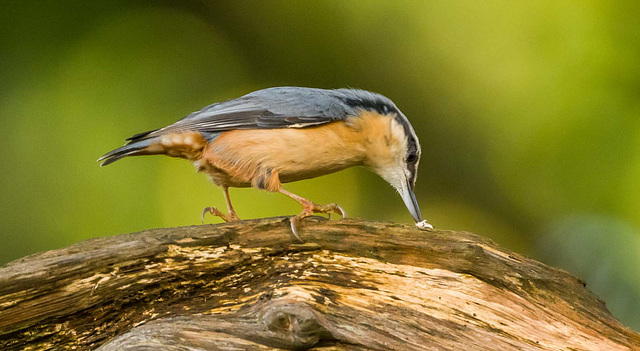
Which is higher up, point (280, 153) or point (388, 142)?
point (388, 142)

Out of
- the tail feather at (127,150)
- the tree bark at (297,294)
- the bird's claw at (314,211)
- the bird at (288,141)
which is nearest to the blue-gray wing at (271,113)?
the bird at (288,141)

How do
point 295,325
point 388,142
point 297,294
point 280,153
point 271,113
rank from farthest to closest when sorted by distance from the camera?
1. point 388,142
2. point 271,113
3. point 280,153
4. point 297,294
5. point 295,325

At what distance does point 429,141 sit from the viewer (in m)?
3.59

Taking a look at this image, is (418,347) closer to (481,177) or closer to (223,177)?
(223,177)

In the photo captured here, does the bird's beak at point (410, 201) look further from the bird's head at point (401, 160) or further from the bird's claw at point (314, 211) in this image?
the bird's claw at point (314, 211)

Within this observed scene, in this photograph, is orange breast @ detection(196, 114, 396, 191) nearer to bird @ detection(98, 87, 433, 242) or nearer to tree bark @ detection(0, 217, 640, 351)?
bird @ detection(98, 87, 433, 242)

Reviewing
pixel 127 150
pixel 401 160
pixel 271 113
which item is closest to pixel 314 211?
pixel 271 113

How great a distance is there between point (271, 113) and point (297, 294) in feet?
3.54

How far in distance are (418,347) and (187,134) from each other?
132 centimetres

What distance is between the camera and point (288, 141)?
263cm

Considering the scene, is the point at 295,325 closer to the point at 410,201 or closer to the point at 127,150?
the point at 127,150

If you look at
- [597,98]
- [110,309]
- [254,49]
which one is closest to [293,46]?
[254,49]

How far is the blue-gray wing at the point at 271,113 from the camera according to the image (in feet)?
8.83

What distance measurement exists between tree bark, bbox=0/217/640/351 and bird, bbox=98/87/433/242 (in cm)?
49
